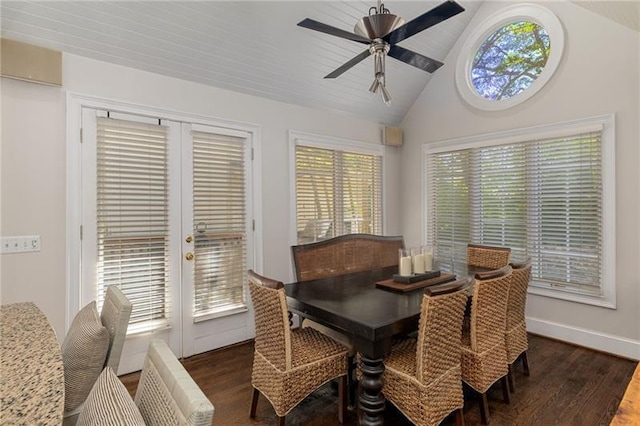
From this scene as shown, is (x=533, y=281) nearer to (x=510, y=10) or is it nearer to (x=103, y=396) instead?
(x=510, y=10)

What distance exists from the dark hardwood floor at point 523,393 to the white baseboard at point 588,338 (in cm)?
7

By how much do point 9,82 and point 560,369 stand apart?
4712mm

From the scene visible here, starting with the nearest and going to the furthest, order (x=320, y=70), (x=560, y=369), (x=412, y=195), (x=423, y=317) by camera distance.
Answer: (x=423, y=317) → (x=560, y=369) → (x=320, y=70) → (x=412, y=195)

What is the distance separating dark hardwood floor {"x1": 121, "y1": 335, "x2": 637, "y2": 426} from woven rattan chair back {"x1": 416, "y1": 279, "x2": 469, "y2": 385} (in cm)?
61

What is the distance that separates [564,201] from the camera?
336 cm

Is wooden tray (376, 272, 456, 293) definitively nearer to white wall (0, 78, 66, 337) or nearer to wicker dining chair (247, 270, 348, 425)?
wicker dining chair (247, 270, 348, 425)

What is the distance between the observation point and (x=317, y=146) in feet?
13.1

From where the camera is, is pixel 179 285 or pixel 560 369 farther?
pixel 179 285

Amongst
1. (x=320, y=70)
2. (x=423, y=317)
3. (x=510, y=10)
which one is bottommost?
(x=423, y=317)

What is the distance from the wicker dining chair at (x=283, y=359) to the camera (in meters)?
1.83

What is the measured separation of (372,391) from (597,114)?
3.30 m

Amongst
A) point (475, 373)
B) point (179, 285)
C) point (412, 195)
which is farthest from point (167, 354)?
point (412, 195)

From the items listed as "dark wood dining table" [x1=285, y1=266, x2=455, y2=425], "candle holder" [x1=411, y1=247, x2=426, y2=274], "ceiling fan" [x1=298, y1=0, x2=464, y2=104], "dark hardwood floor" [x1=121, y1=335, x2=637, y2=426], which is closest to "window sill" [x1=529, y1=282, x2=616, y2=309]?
"dark hardwood floor" [x1=121, y1=335, x2=637, y2=426]

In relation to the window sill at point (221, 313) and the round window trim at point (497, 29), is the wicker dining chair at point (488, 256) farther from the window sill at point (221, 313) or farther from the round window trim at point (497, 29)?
the window sill at point (221, 313)
